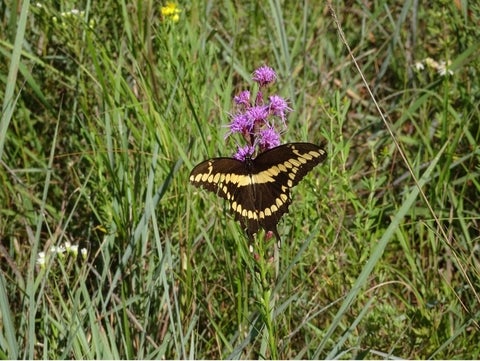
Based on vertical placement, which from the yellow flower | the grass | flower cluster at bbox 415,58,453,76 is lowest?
the grass

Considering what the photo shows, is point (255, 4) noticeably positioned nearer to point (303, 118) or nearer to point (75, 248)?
A: point (303, 118)

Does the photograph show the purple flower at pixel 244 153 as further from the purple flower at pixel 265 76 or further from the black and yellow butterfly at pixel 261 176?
the purple flower at pixel 265 76

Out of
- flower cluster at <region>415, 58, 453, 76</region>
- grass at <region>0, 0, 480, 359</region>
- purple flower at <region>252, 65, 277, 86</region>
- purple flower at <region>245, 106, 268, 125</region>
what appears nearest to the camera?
purple flower at <region>245, 106, 268, 125</region>

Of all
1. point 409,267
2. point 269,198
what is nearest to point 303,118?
point 409,267

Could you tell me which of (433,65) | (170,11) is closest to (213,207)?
(170,11)

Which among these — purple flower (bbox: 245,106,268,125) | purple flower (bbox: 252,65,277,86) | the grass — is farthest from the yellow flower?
purple flower (bbox: 245,106,268,125)

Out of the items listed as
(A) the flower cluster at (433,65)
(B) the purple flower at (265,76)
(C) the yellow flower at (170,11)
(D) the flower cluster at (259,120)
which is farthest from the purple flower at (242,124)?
(A) the flower cluster at (433,65)

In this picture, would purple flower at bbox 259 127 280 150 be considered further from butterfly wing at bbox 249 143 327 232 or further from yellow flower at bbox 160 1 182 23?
yellow flower at bbox 160 1 182 23
